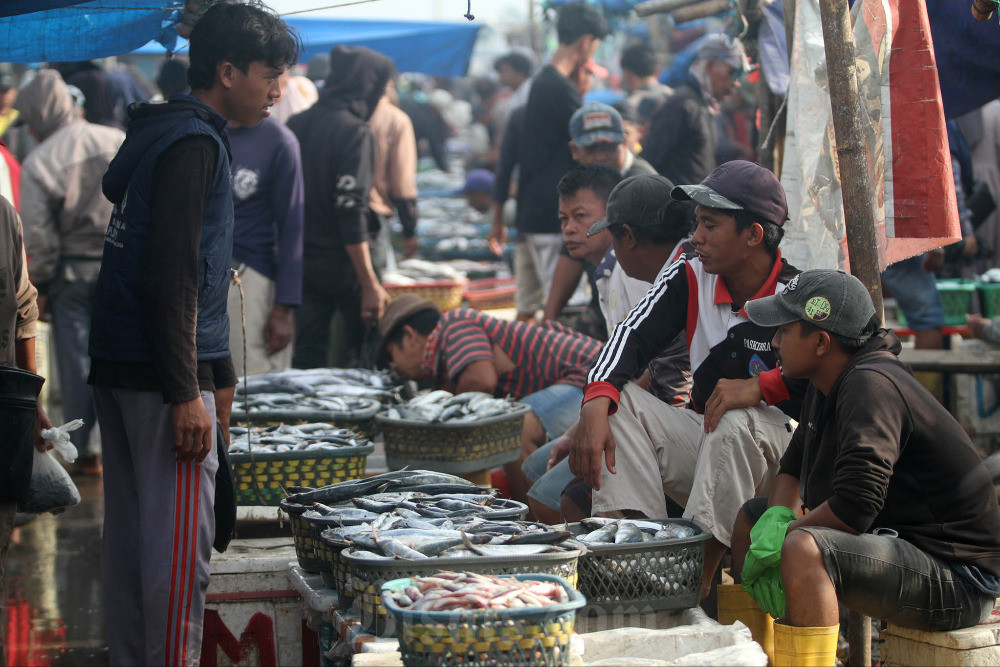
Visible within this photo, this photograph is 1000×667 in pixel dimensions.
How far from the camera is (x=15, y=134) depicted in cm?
1059

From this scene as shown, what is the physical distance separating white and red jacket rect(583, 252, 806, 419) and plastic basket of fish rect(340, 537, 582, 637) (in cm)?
A: 109

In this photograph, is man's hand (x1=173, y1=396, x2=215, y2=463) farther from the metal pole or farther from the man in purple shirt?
the metal pole

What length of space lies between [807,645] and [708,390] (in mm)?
1279

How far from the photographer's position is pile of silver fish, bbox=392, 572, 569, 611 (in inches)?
105

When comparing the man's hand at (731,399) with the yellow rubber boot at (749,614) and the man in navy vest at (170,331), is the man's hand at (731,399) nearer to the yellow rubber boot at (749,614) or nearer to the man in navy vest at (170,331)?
the yellow rubber boot at (749,614)

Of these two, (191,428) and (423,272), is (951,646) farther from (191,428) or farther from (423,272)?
(423,272)

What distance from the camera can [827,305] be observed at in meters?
3.38

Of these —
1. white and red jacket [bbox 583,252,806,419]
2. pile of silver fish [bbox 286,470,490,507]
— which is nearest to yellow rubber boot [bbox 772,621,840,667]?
white and red jacket [bbox 583,252,806,419]

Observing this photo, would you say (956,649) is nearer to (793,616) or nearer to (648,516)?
(793,616)

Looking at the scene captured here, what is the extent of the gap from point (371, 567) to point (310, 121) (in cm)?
508

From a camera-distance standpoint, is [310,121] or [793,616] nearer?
[793,616]

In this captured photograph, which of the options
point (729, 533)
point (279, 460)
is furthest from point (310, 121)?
point (729, 533)

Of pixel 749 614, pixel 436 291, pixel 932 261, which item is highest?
pixel 932 261

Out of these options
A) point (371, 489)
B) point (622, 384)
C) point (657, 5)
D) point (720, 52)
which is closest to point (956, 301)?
point (720, 52)
